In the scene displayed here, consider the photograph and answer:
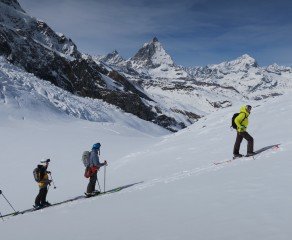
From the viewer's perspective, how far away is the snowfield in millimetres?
8516

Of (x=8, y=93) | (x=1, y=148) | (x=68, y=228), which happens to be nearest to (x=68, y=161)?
(x=1, y=148)

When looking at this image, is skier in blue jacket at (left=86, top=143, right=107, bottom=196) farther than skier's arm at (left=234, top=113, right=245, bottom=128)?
No

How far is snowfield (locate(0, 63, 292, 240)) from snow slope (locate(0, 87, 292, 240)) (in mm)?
21

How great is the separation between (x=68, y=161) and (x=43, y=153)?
3.10 m

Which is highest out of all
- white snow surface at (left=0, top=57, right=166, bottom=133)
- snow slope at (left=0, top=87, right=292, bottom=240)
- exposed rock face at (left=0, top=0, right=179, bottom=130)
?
exposed rock face at (left=0, top=0, right=179, bottom=130)

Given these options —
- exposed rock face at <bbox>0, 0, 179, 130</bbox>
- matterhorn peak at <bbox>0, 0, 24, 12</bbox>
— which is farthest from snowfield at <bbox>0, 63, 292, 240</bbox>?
matterhorn peak at <bbox>0, 0, 24, 12</bbox>

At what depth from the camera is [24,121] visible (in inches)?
1678

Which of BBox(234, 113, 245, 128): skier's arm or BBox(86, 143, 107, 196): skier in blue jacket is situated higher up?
BBox(234, 113, 245, 128): skier's arm

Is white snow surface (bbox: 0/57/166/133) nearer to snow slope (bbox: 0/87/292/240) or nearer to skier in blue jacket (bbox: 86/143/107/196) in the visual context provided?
snow slope (bbox: 0/87/292/240)

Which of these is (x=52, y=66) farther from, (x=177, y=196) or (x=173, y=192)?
(x=177, y=196)

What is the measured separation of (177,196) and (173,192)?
63cm

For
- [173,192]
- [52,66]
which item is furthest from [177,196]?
[52,66]

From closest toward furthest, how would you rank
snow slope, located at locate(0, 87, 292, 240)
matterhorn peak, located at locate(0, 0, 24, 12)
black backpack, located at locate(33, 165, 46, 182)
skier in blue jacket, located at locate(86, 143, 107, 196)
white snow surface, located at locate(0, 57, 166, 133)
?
snow slope, located at locate(0, 87, 292, 240) < black backpack, located at locate(33, 165, 46, 182) < skier in blue jacket, located at locate(86, 143, 107, 196) < white snow surface, located at locate(0, 57, 166, 133) < matterhorn peak, located at locate(0, 0, 24, 12)

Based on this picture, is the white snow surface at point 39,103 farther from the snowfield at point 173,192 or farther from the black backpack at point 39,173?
the black backpack at point 39,173
